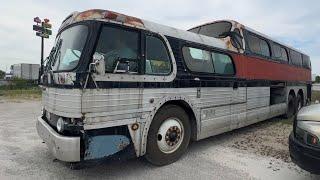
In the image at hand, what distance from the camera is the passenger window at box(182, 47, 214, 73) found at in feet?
20.3

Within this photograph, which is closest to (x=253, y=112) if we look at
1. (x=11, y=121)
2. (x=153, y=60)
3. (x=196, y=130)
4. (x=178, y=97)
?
(x=196, y=130)

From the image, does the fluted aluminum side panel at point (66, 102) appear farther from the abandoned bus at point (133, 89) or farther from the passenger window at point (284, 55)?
the passenger window at point (284, 55)

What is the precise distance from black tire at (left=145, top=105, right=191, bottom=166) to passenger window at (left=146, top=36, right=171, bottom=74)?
2.12ft

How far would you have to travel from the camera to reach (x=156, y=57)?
550cm

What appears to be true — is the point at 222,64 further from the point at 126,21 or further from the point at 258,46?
the point at 126,21

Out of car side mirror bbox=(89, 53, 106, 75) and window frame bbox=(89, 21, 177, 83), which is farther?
window frame bbox=(89, 21, 177, 83)

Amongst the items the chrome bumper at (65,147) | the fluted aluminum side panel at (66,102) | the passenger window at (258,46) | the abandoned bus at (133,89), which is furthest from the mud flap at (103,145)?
the passenger window at (258,46)

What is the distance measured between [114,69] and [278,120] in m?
7.88

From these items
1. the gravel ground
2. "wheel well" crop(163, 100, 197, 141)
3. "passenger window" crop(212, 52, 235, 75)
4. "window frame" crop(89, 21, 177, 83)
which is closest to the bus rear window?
"passenger window" crop(212, 52, 235, 75)

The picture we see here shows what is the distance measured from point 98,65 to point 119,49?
0.65 metres

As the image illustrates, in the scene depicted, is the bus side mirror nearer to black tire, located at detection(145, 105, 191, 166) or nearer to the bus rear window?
black tire, located at detection(145, 105, 191, 166)

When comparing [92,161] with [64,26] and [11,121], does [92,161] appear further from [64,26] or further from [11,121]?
[11,121]

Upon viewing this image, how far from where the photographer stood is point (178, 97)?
5867 mm

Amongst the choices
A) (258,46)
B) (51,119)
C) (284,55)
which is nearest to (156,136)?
(51,119)
